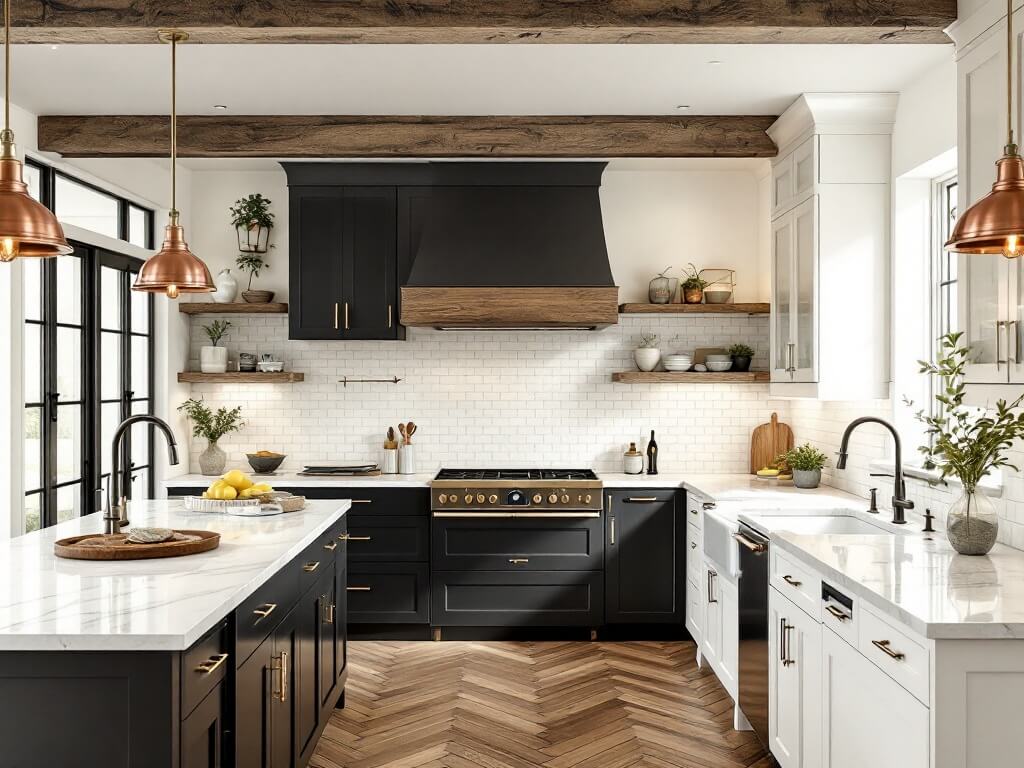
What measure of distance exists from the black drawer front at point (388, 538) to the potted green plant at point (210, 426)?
1.17 metres

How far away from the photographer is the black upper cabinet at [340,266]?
5809mm

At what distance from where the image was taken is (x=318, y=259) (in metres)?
5.81

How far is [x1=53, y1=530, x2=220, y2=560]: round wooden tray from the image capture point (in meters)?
2.84

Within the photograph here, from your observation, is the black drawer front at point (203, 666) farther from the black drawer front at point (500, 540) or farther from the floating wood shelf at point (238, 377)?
the floating wood shelf at point (238, 377)

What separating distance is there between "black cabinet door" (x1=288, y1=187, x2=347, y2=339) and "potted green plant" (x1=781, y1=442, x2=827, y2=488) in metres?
3.05

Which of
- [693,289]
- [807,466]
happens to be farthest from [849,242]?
[693,289]

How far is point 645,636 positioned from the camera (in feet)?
18.4

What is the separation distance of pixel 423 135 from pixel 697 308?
2.20 metres

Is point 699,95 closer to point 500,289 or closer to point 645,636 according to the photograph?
point 500,289

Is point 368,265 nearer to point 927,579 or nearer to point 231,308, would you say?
point 231,308

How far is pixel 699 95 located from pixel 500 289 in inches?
67.1

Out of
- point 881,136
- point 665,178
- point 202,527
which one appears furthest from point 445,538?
point 881,136

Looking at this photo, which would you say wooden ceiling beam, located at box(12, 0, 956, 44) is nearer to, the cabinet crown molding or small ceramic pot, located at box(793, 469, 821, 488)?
the cabinet crown molding

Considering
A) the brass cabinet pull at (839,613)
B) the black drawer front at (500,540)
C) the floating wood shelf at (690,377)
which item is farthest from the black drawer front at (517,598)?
the brass cabinet pull at (839,613)
